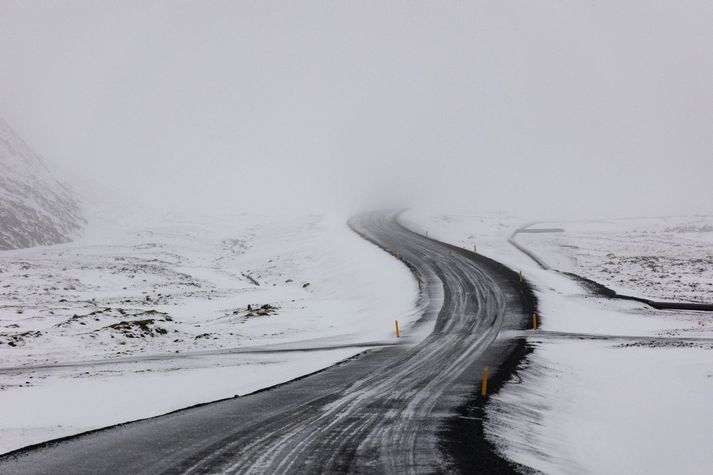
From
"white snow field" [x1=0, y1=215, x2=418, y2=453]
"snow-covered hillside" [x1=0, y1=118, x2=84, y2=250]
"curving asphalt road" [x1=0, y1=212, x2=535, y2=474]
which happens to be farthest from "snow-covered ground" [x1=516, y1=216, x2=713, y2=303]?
"snow-covered hillside" [x1=0, y1=118, x2=84, y2=250]

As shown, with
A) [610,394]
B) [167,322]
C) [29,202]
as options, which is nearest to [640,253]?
[610,394]

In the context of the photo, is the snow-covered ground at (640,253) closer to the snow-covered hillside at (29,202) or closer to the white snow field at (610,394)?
the white snow field at (610,394)

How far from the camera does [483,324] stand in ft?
91.9

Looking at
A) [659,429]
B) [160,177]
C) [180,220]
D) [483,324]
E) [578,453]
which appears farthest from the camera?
[160,177]

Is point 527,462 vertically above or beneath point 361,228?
beneath

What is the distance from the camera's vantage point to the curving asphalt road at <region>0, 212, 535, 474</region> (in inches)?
396

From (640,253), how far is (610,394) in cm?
4819

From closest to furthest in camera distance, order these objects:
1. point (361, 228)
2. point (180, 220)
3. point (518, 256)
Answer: point (518, 256) < point (361, 228) < point (180, 220)

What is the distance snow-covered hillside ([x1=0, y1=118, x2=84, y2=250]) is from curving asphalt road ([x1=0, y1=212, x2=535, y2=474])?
206 feet

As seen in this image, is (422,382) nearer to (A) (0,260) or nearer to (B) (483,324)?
(B) (483,324)

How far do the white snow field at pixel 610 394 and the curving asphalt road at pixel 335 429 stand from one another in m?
1.14

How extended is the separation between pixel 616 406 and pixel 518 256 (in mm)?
41878

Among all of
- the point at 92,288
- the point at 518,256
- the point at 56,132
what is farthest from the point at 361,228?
the point at 56,132

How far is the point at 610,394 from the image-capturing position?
16.6 metres
